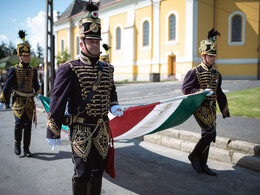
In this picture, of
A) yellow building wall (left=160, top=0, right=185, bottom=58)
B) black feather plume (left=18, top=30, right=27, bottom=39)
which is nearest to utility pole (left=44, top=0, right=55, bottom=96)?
black feather plume (left=18, top=30, right=27, bottom=39)

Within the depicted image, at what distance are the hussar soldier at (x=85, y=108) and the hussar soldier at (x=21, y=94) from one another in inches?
119

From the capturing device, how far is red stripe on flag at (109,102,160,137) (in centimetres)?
407

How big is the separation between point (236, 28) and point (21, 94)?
25.3m

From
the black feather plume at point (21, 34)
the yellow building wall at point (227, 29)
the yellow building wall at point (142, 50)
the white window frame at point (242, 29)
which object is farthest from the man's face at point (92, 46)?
the yellow building wall at point (142, 50)

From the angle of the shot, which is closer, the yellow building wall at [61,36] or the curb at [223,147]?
the curb at [223,147]

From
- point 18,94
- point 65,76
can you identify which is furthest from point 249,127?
point 18,94

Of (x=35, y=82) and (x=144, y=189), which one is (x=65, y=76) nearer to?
(x=144, y=189)

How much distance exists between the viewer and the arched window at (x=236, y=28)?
82.8 ft

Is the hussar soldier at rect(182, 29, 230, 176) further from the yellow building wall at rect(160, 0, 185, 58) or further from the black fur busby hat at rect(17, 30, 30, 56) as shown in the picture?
the yellow building wall at rect(160, 0, 185, 58)

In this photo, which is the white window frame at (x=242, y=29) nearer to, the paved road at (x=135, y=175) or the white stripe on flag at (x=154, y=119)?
the paved road at (x=135, y=175)

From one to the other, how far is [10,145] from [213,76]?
5.17 meters

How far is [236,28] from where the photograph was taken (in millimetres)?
25391

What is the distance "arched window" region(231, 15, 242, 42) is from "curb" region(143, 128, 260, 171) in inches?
906

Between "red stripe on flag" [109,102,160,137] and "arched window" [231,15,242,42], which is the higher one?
"arched window" [231,15,242,42]
